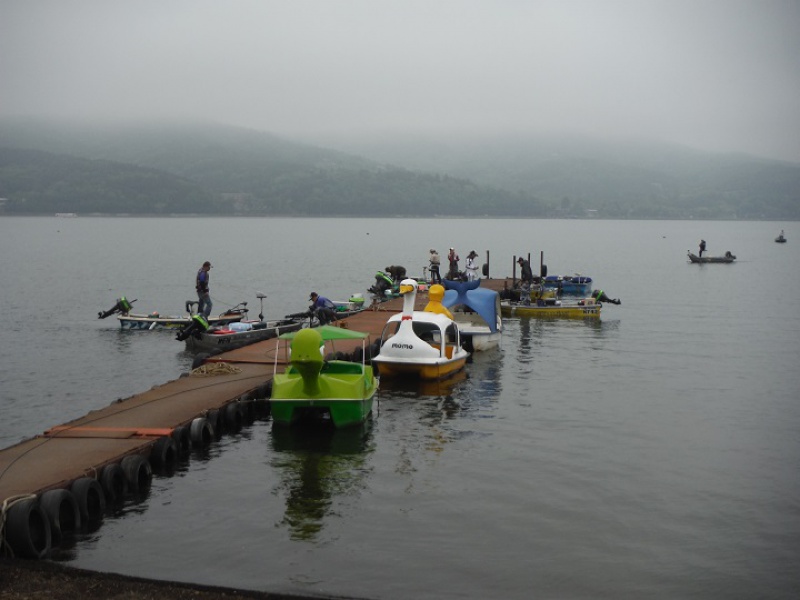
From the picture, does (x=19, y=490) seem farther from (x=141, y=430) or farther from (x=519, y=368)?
(x=519, y=368)

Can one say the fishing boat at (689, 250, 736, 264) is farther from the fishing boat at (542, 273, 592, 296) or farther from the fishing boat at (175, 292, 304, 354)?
the fishing boat at (175, 292, 304, 354)

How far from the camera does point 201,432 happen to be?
20391mm

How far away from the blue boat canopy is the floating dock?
449 inches

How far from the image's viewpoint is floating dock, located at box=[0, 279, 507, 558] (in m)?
14.0

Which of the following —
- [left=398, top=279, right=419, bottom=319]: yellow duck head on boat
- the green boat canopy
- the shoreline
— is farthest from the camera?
[left=398, top=279, right=419, bottom=319]: yellow duck head on boat

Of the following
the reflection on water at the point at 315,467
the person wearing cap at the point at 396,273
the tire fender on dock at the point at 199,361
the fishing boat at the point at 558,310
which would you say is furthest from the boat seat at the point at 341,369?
the person wearing cap at the point at 396,273

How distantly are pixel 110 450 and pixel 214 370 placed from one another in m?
9.13

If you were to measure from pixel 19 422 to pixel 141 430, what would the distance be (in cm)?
699

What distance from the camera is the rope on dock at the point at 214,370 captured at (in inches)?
1041

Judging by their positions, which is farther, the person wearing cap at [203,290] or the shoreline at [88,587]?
the person wearing cap at [203,290]

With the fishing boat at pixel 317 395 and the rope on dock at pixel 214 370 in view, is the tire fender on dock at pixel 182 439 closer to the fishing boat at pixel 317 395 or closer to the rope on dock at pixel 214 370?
the fishing boat at pixel 317 395

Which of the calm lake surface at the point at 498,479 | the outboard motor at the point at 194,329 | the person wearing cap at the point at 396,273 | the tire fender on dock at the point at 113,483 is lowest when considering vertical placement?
the calm lake surface at the point at 498,479

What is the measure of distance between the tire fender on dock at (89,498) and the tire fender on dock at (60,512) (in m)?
0.14

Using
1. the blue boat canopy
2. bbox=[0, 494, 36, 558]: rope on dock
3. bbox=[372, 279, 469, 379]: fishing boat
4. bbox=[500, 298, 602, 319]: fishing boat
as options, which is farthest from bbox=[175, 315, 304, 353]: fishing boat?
bbox=[0, 494, 36, 558]: rope on dock
